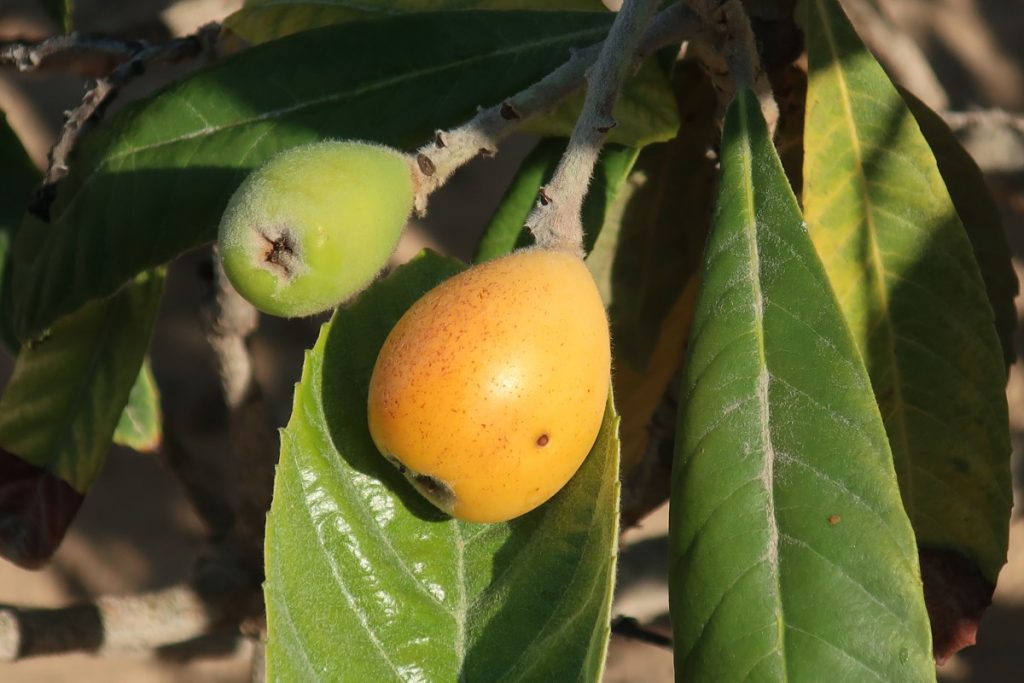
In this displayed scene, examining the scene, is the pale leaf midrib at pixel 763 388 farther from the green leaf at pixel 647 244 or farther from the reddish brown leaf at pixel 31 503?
the reddish brown leaf at pixel 31 503

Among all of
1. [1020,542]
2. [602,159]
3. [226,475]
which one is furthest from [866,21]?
[226,475]

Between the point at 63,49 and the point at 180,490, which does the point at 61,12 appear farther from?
the point at 180,490

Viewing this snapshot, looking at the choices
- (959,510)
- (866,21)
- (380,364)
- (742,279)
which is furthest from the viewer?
(866,21)

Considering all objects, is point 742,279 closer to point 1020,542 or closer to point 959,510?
point 959,510

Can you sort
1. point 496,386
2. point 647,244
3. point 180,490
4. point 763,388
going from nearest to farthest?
1. point 496,386
2. point 763,388
3. point 647,244
4. point 180,490

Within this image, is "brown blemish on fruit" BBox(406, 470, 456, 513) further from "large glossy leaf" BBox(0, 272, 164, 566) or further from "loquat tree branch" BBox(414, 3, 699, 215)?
"large glossy leaf" BBox(0, 272, 164, 566)

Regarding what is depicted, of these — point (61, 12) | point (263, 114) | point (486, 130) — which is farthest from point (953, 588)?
point (61, 12)

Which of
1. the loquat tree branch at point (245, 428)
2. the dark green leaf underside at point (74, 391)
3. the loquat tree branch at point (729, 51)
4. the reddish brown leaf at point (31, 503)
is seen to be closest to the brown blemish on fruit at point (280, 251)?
the loquat tree branch at point (729, 51)
